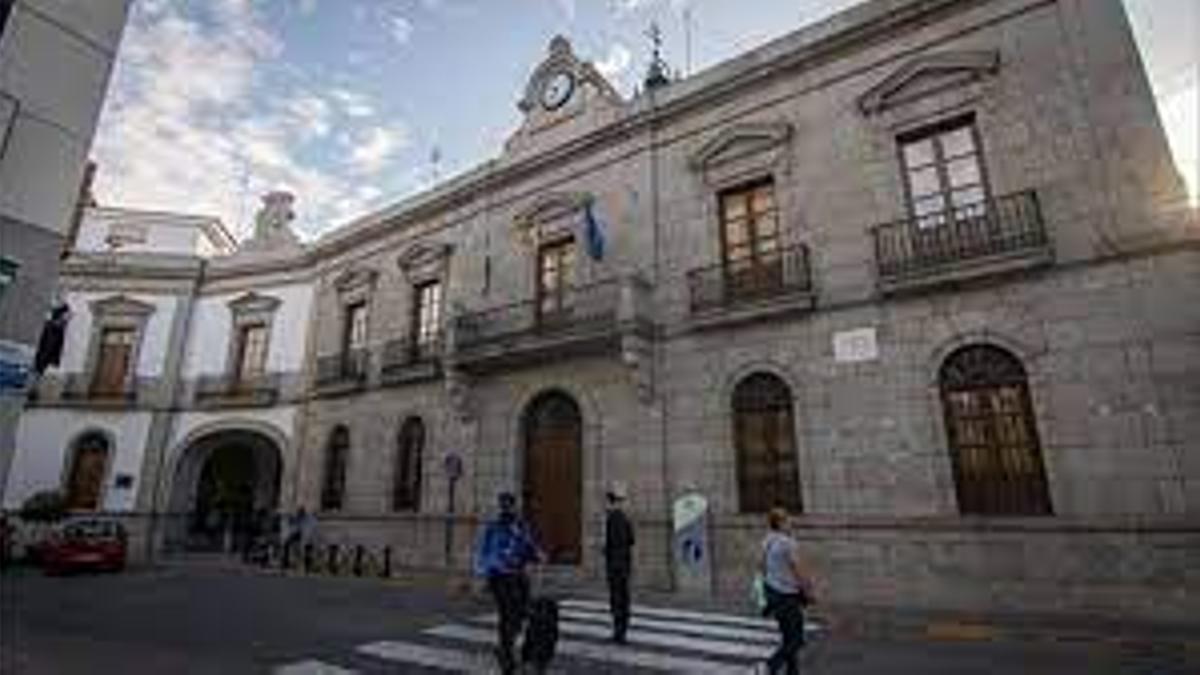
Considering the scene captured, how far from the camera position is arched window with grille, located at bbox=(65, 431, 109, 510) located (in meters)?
21.2

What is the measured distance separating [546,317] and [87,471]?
55.0 ft

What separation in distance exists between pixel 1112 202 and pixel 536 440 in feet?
35.0

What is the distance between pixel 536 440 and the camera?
14789 millimetres

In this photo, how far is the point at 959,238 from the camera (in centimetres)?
1055

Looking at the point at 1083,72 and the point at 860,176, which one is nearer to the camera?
the point at 1083,72

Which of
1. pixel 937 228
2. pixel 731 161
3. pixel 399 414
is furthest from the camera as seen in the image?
pixel 399 414

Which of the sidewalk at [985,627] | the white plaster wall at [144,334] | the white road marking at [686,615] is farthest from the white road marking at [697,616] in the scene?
the white plaster wall at [144,334]

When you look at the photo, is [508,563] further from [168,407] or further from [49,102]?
[168,407]

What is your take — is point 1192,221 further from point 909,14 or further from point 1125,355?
point 909,14

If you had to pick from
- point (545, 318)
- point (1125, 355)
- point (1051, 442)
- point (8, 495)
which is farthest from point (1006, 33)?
point (8, 495)

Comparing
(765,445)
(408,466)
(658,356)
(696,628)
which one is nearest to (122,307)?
(408,466)

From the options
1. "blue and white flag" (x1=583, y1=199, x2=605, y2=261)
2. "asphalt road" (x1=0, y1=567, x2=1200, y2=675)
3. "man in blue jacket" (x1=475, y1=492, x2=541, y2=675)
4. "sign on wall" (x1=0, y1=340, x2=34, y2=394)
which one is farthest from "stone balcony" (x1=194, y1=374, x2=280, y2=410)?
"man in blue jacket" (x1=475, y1=492, x2=541, y2=675)

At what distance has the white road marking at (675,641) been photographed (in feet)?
23.8

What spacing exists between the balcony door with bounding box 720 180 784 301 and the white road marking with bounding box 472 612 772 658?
20.4 ft
